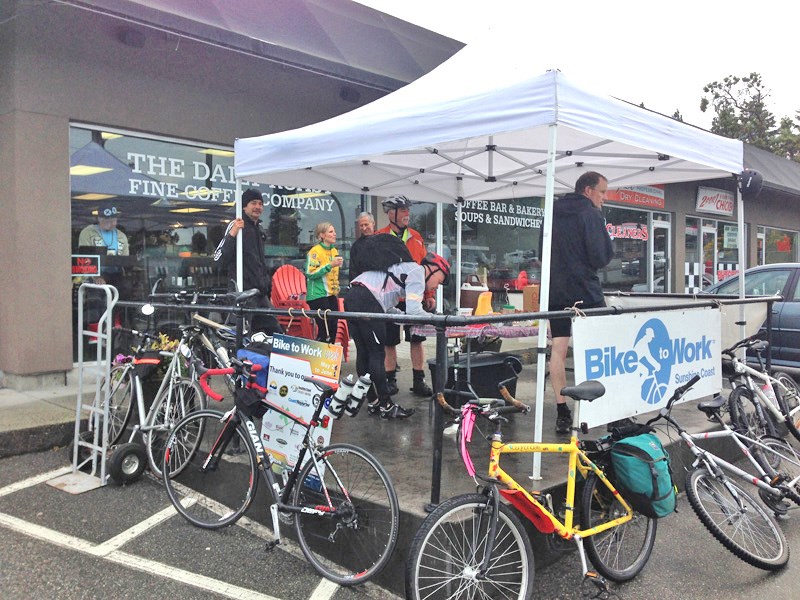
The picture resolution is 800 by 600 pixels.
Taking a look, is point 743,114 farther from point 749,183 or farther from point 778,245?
point 749,183

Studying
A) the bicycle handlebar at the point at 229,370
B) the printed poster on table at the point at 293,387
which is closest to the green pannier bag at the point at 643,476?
the printed poster on table at the point at 293,387

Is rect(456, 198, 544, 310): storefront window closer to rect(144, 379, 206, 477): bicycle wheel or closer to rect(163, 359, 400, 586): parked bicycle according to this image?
rect(144, 379, 206, 477): bicycle wheel

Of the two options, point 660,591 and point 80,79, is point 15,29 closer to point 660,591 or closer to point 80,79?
point 80,79

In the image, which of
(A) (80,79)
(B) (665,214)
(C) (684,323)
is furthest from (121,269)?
(B) (665,214)

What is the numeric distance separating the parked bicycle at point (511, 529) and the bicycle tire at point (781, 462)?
3.80ft

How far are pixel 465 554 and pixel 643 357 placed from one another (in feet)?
6.15

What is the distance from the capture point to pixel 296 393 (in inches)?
136

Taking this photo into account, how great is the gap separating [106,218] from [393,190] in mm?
3398

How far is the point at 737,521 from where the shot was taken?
131 inches

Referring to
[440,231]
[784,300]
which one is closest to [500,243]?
[440,231]

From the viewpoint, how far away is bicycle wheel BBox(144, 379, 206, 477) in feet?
14.2

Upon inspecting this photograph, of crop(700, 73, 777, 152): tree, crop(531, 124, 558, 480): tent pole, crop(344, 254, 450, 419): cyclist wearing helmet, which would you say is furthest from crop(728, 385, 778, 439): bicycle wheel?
crop(700, 73, 777, 152): tree

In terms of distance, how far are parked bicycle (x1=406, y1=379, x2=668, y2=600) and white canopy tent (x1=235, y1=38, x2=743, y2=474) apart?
0.39m

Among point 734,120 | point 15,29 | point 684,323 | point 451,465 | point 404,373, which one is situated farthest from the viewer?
point 734,120
